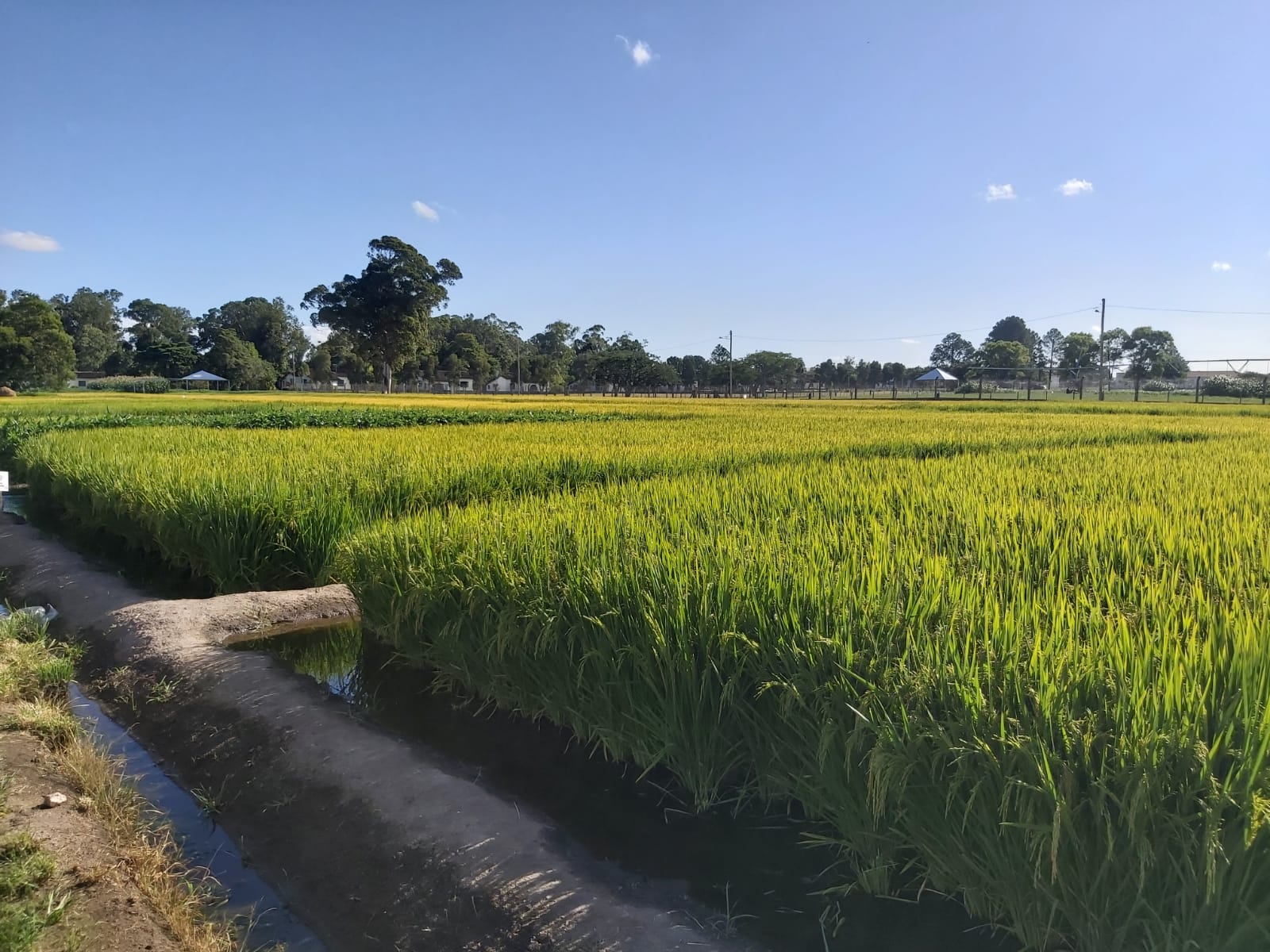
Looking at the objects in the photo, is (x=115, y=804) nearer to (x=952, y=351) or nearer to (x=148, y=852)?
(x=148, y=852)

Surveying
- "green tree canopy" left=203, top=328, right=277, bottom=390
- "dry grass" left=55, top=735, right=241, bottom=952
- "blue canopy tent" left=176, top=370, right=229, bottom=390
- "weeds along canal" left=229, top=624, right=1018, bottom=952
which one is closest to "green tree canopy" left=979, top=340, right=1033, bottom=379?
"green tree canopy" left=203, top=328, right=277, bottom=390

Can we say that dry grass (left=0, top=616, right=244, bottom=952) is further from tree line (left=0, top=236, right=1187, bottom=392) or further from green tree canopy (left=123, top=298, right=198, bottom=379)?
green tree canopy (left=123, top=298, right=198, bottom=379)

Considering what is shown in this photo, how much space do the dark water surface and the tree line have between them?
49.2 meters

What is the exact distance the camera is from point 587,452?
766 cm

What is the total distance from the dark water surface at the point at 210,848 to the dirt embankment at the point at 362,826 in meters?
0.04

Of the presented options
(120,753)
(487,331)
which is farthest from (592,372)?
(120,753)

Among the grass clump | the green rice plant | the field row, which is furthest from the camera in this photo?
the field row

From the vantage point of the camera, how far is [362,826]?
2.38 metres

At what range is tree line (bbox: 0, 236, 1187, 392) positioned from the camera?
161 feet

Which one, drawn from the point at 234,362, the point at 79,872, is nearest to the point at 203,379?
the point at 234,362

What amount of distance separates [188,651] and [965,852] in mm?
3693

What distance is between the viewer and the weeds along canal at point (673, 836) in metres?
1.89

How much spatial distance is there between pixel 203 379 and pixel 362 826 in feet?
224

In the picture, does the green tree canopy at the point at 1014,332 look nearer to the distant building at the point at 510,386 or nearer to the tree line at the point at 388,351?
the tree line at the point at 388,351
